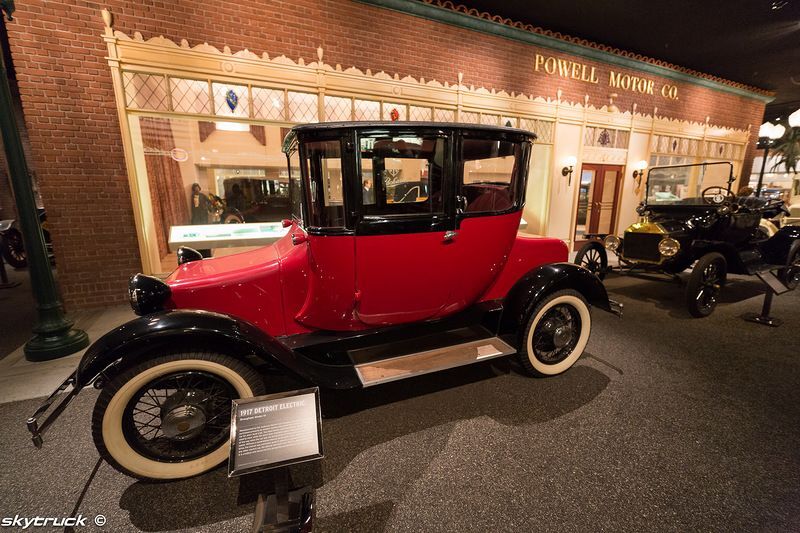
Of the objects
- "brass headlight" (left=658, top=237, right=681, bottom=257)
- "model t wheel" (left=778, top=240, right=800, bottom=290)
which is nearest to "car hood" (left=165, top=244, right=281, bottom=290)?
"brass headlight" (left=658, top=237, right=681, bottom=257)

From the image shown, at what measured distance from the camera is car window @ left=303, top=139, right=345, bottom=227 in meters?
1.85

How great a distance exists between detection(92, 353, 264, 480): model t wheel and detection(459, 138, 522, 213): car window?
1.72 m

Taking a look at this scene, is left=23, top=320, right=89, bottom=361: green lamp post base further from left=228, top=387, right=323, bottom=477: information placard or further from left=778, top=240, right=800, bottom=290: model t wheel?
left=778, top=240, right=800, bottom=290: model t wheel

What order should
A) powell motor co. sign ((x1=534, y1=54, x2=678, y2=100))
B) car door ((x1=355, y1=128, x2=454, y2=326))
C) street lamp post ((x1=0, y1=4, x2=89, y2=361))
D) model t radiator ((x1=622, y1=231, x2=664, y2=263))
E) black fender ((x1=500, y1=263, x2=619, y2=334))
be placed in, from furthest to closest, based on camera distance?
powell motor co. sign ((x1=534, y1=54, x2=678, y2=100)) → model t radiator ((x1=622, y1=231, x2=664, y2=263)) → street lamp post ((x1=0, y1=4, x2=89, y2=361)) → black fender ((x1=500, y1=263, x2=619, y2=334)) → car door ((x1=355, y1=128, x2=454, y2=326))

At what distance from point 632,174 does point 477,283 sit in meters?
8.21

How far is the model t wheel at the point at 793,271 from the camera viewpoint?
14.5ft

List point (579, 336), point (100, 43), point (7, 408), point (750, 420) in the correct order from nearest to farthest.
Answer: point (750, 420), point (7, 408), point (579, 336), point (100, 43)

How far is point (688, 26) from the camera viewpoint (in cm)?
632

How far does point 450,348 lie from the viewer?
2373 mm

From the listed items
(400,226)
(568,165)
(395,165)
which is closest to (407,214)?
(400,226)

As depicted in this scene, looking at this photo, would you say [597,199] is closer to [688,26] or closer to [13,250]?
[688,26]

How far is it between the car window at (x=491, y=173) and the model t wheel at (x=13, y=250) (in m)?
9.53

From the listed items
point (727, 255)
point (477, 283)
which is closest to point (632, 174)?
point (727, 255)

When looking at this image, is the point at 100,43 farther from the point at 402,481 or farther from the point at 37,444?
the point at 402,481
